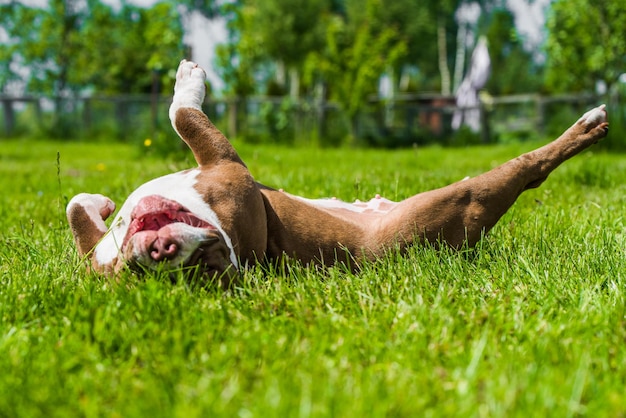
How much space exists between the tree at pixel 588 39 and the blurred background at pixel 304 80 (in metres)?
0.02

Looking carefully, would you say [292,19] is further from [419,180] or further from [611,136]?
[419,180]

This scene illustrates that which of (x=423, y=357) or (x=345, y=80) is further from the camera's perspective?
(x=345, y=80)

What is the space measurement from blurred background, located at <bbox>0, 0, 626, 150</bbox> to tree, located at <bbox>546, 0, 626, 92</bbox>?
2 centimetres

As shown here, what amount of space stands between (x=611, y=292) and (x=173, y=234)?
151cm

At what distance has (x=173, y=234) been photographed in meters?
2.27

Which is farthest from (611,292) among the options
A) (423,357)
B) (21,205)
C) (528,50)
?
(528,50)

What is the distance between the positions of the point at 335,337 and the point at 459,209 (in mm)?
1177

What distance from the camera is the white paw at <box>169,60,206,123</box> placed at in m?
3.04

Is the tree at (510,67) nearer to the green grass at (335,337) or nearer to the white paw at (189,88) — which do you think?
the white paw at (189,88)

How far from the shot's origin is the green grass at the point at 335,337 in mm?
1498

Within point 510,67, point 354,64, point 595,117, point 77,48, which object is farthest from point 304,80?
point 510,67

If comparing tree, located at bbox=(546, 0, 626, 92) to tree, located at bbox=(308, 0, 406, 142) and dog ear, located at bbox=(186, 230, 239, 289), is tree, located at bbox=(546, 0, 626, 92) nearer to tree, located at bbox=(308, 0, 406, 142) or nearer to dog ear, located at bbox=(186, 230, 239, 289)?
tree, located at bbox=(308, 0, 406, 142)

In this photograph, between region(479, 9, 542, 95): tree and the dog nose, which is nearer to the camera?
the dog nose

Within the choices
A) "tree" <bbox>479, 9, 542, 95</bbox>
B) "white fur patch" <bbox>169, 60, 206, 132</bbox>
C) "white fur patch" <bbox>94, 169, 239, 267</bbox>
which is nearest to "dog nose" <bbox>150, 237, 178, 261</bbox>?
"white fur patch" <bbox>94, 169, 239, 267</bbox>
